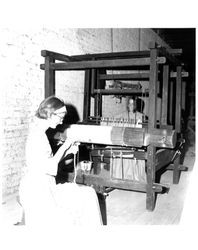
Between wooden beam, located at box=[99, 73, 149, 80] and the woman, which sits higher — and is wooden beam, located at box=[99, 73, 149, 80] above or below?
above

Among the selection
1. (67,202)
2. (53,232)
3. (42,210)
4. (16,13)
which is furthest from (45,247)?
(16,13)

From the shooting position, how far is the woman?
2.33 meters

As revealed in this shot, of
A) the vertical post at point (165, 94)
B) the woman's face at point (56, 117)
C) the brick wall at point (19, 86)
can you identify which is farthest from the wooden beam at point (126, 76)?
the woman's face at point (56, 117)

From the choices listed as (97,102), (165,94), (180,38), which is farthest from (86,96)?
(180,38)

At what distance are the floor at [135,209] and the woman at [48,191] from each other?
0.91 metres

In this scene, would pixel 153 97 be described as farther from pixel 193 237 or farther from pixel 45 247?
pixel 45 247

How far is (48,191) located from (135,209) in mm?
1763

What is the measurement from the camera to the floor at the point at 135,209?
11.1 ft

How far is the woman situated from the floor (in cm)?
91

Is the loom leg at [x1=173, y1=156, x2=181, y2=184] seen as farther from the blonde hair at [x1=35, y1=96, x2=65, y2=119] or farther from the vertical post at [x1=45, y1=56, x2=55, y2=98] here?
the blonde hair at [x1=35, y1=96, x2=65, y2=119]

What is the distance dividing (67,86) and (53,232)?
3812 mm

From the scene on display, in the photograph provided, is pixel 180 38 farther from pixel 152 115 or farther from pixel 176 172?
pixel 152 115

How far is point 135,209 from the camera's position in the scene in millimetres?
3783

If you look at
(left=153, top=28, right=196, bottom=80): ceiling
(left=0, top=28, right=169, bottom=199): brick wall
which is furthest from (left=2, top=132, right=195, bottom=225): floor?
(left=153, top=28, right=196, bottom=80): ceiling
